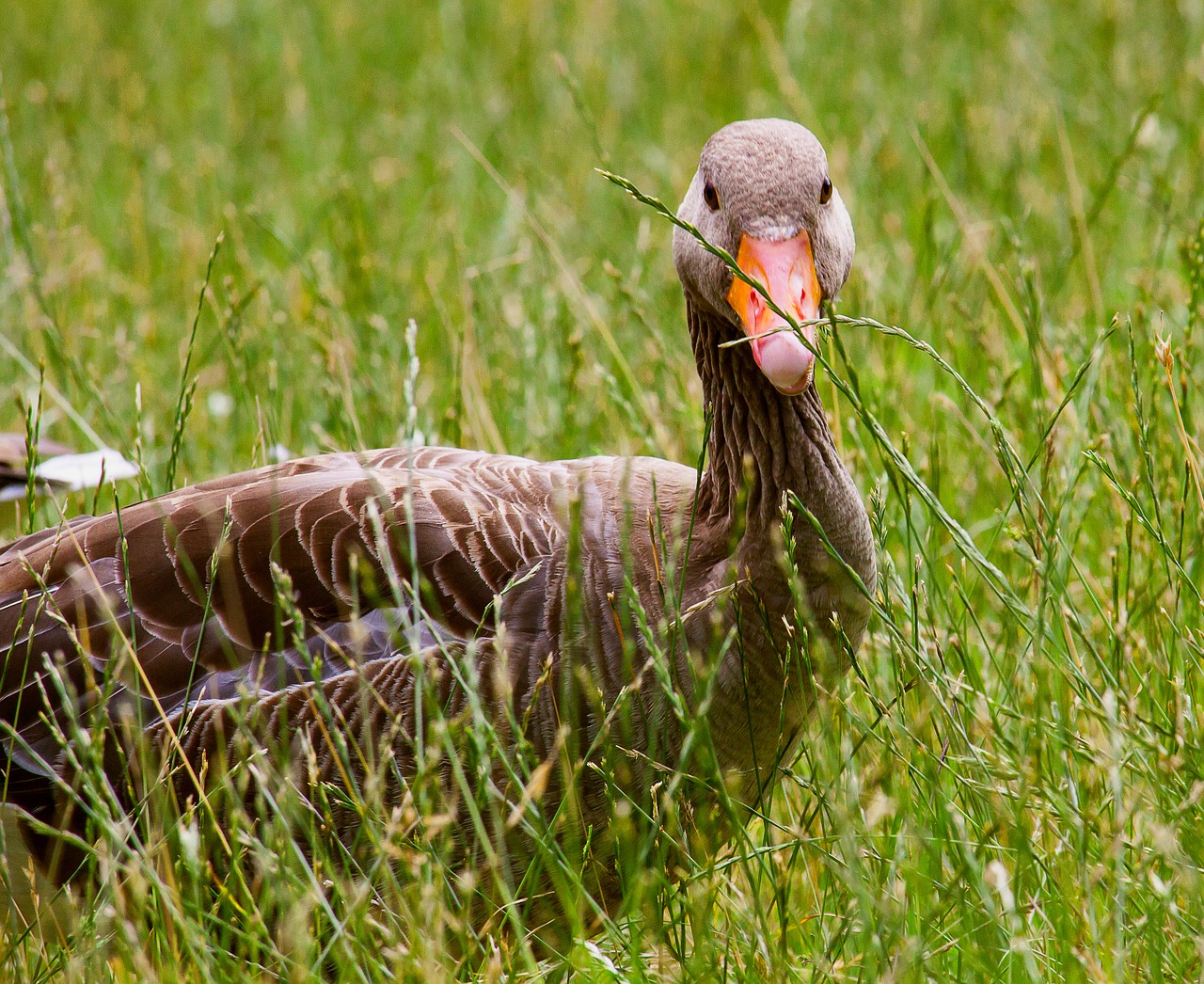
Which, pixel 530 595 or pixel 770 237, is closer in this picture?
pixel 770 237

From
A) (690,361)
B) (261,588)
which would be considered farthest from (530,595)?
(690,361)

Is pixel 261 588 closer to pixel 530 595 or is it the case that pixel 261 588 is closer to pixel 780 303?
pixel 530 595

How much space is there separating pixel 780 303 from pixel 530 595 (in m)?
0.93

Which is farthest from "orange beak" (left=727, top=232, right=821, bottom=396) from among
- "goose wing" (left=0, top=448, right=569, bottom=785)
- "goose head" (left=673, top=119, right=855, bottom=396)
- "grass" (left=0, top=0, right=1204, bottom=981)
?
"goose wing" (left=0, top=448, right=569, bottom=785)

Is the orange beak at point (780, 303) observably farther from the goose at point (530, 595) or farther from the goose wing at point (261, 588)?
the goose wing at point (261, 588)

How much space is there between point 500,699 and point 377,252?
397 cm

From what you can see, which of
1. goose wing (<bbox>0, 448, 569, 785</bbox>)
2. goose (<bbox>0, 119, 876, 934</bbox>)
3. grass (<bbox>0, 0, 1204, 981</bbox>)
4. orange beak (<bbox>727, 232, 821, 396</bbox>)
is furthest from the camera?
goose wing (<bbox>0, 448, 569, 785</bbox>)

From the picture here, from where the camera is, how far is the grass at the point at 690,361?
269 centimetres

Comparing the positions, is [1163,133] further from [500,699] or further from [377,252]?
[500,699]

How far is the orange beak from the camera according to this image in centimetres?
292

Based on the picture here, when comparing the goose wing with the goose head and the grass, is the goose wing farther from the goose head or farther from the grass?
the goose head

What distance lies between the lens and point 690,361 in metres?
5.62

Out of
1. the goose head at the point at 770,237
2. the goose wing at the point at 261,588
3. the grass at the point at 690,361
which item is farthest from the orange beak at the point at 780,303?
the goose wing at the point at 261,588

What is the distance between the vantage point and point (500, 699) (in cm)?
316
